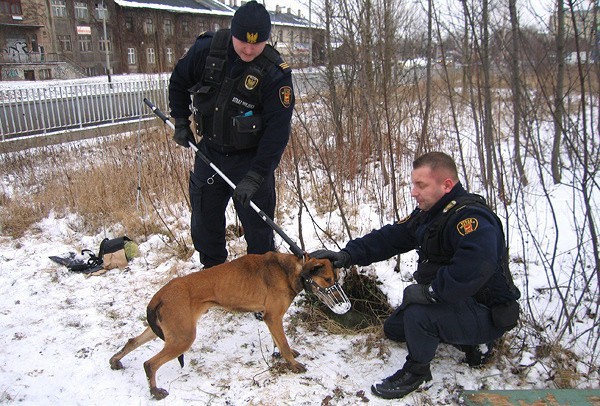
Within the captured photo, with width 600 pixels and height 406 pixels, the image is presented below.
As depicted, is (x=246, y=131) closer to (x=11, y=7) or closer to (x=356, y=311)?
(x=356, y=311)

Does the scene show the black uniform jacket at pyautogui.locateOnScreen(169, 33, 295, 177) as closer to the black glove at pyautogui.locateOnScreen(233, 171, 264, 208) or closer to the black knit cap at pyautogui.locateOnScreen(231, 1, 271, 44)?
the black glove at pyautogui.locateOnScreen(233, 171, 264, 208)

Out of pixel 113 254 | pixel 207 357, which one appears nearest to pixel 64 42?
pixel 113 254

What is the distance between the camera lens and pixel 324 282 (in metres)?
2.71

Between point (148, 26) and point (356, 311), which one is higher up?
point (148, 26)

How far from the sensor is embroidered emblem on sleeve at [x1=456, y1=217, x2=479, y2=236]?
2.31 m

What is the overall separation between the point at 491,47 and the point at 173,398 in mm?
3638

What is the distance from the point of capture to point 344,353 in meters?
2.96

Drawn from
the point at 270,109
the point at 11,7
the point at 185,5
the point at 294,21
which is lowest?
the point at 270,109

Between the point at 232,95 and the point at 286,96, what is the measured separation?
15.1 inches

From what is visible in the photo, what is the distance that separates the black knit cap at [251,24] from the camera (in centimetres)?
272

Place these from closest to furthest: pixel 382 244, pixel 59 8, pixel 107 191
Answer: pixel 382 244 → pixel 107 191 → pixel 59 8

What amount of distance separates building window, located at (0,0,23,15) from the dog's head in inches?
1467

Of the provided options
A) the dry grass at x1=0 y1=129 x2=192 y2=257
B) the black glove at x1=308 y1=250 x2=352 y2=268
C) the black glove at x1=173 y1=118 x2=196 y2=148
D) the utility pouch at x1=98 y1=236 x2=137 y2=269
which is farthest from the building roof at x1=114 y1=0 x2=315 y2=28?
the black glove at x1=308 y1=250 x2=352 y2=268

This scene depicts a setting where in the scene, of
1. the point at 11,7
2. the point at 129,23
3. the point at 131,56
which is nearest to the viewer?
the point at 11,7
